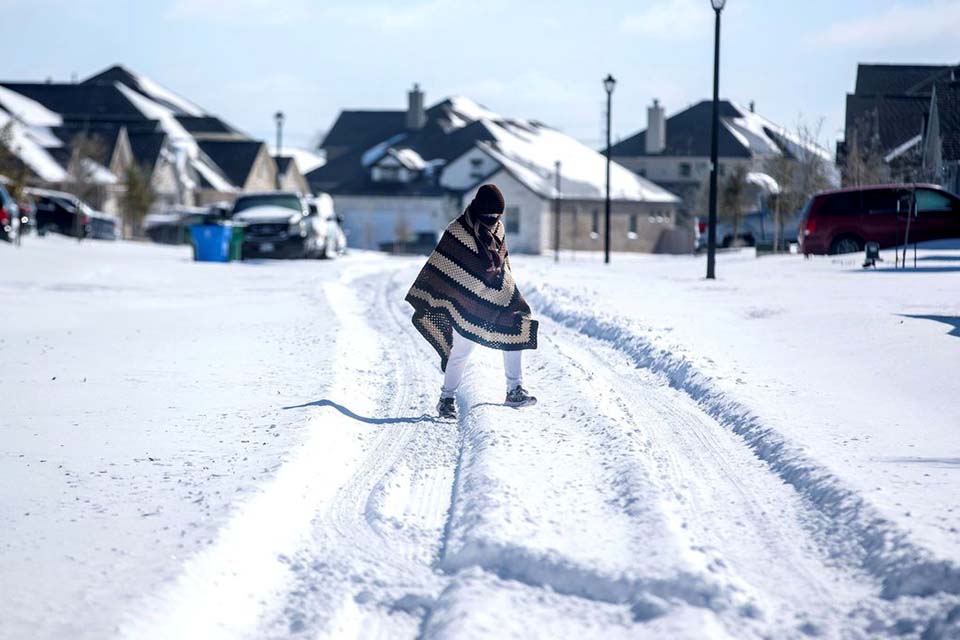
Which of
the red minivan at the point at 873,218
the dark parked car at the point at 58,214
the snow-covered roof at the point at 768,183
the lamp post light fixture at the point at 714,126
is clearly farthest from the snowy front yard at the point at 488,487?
the dark parked car at the point at 58,214

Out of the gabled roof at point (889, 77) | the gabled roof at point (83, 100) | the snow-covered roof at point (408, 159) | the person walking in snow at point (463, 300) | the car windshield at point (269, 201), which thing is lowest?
the person walking in snow at point (463, 300)

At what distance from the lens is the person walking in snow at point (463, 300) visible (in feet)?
30.9

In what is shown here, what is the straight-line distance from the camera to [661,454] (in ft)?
26.0

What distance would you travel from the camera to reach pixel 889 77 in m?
55.1

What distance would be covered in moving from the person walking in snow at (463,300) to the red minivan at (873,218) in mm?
17908

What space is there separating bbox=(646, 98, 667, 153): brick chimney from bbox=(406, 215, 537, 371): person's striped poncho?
84880 mm

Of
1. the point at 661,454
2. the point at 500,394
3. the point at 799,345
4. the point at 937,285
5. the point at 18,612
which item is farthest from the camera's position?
the point at 937,285

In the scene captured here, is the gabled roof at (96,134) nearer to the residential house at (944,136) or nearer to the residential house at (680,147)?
the residential house at (680,147)

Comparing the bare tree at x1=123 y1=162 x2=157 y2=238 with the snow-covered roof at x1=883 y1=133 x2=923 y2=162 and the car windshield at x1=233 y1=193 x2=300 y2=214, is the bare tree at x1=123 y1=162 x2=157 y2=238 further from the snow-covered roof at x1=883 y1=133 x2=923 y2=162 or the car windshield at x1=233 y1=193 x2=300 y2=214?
the snow-covered roof at x1=883 y1=133 x2=923 y2=162

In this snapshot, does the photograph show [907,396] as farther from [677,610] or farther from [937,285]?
[937,285]

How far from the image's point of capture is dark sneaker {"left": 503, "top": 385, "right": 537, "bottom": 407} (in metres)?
9.60

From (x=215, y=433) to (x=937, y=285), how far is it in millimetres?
13262

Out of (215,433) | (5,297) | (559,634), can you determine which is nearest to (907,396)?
(215,433)

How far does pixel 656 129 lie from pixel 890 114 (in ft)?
137
